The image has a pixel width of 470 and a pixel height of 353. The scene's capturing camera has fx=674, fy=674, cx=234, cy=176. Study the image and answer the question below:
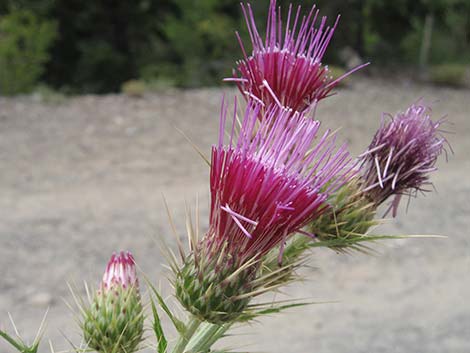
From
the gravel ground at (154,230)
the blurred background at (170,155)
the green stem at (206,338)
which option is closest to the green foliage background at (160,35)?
the blurred background at (170,155)

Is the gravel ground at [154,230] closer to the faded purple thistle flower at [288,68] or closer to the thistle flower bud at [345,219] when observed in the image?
the thistle flower bud at [345,219]

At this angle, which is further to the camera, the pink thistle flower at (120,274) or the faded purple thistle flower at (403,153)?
the pink thistle flower at (120,274)

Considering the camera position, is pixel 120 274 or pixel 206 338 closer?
pixel 206 338

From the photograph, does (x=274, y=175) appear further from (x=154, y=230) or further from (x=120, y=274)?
(x=154, y=230)

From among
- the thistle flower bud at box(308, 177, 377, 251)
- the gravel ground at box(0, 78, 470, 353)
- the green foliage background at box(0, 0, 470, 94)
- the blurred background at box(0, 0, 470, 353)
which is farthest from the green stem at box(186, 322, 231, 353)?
the green foliage background at box(0, 0, 470, 94)

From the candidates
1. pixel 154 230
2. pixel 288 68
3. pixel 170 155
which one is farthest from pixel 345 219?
pixel 170 155

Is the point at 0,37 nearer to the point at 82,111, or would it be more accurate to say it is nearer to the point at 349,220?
the point at 82,111
